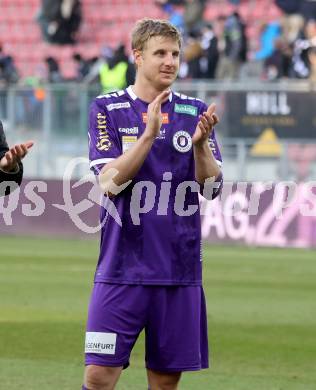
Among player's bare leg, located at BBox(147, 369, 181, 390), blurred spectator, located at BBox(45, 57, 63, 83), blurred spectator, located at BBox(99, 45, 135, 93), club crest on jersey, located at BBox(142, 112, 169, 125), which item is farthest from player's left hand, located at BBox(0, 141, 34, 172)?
blurred spectator, located at BBox(45, 57, 63, 83)

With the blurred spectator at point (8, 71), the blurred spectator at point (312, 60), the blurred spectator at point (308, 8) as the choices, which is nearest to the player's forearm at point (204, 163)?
the blurred spectator at point (312, 60)

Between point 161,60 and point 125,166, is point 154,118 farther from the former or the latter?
point 161,60

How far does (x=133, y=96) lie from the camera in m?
6.14

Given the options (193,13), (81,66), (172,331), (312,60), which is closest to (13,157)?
(172,331)

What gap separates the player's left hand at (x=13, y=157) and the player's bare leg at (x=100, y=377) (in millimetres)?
1094

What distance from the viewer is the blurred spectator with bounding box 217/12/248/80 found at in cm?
2491

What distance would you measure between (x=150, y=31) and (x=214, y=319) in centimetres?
708

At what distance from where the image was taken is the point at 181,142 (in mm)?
6098

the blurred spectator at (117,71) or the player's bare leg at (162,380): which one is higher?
the blurred spectator at (117,71)

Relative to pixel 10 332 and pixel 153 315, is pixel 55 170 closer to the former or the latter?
pixel 10 332

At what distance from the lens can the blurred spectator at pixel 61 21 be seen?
29.7 metres

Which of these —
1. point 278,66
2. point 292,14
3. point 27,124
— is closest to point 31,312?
point 27,124

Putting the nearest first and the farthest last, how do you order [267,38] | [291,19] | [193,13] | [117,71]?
[117,71], [291,19], [267,38], [193,13]

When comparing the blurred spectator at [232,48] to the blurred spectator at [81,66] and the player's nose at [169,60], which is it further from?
the player's nose at [169,60]
